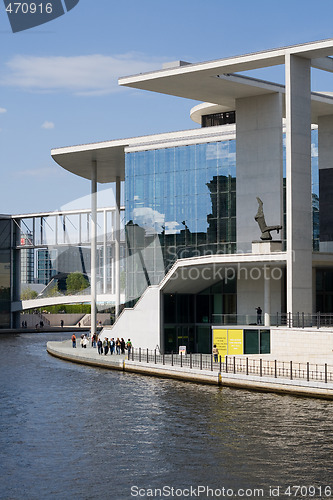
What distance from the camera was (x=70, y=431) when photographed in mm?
31875

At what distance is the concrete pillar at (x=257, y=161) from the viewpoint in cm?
5606

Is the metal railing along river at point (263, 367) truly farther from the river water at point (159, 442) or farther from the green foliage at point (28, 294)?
the green foliage at point (28, 294)

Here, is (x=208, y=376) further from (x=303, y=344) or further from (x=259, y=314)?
(x=259, y=314)

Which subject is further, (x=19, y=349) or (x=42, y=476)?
(x=19, y=349)

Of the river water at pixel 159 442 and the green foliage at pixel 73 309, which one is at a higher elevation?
the green foliage at pixel 73 309

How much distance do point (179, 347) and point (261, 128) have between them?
1595 centimetres

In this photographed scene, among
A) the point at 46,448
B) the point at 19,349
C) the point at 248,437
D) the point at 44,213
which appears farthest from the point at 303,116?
the point at 44,213

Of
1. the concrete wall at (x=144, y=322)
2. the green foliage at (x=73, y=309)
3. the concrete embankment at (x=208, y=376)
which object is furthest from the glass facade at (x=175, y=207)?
the green foliage at (x=73, y=309)

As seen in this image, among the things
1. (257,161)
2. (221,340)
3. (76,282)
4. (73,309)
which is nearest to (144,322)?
(221,340)

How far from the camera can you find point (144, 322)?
198ft

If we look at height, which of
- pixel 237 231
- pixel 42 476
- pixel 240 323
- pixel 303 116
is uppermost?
pixel 303 116

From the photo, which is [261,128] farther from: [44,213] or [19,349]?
[44,213]

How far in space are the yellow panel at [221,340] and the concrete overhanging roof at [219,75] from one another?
1604 cm

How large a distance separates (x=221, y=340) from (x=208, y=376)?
31.4 ft
